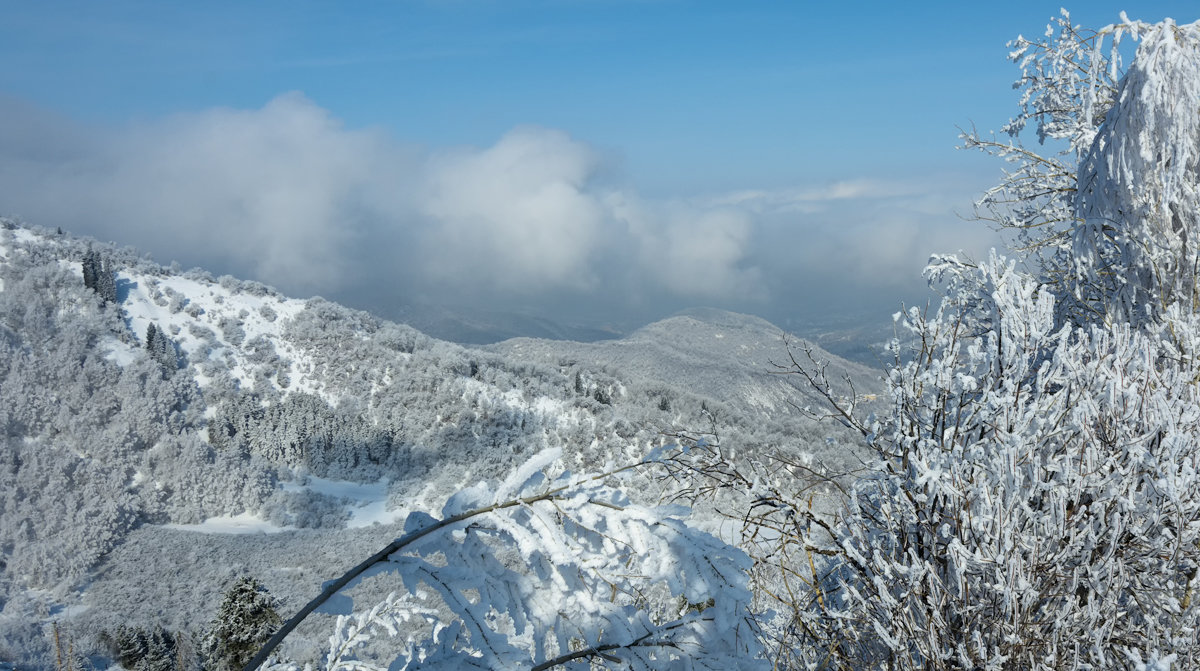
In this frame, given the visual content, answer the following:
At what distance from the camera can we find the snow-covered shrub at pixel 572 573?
1613 mm

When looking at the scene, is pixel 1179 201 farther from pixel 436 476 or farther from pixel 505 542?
pixel 436 476

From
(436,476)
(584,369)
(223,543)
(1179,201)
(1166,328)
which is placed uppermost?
(1179,201)

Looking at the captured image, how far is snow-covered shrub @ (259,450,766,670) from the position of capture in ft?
5.29

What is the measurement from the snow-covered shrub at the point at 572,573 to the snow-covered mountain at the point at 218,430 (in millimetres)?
23642

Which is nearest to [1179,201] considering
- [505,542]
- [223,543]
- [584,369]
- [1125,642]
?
[1125,642]

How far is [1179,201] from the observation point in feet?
15.8

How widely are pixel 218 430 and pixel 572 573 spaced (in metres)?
49.2

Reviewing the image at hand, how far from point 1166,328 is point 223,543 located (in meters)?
40.4

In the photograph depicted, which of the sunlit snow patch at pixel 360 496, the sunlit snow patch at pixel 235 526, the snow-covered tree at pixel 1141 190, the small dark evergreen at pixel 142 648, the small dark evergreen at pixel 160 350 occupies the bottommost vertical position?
the sunlit snow patch at pixel 235 526

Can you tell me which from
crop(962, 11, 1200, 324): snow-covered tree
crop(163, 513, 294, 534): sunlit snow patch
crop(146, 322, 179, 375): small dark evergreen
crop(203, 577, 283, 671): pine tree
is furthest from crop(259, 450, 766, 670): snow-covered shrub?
crop(146, 322, 179, 375): small dark evergreen

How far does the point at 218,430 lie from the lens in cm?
4350

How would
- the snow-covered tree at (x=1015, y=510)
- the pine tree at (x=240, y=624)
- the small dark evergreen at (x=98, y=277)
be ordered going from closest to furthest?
1. the snow-covered tree at (x=1015, y=510)
2. the pine tree at (x=240, y=624)
3. the small dark evergreen at (x=98, y=277)

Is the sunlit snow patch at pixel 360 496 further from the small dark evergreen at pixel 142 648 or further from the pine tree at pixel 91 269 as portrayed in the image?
the pine tree at pixel 91 269

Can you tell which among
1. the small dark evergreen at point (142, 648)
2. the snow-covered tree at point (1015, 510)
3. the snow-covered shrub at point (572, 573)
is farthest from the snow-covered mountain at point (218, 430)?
the snow-covered shrub at point (572, 573)
